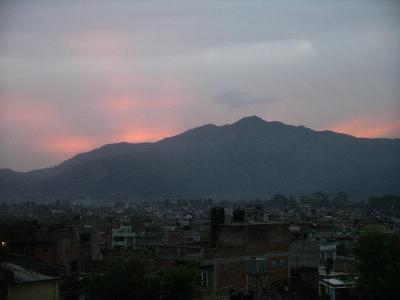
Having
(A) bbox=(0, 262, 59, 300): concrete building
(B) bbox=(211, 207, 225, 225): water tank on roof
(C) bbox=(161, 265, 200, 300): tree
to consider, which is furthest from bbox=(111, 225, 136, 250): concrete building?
(A) bbox=(0, 262, 59, 300): concrete building

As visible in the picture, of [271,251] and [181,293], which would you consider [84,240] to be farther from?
[181,293]

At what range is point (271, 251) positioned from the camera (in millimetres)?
28188

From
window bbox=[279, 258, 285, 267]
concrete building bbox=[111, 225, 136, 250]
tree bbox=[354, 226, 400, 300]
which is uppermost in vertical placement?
tree bbox=[354, 226, 400, 300]

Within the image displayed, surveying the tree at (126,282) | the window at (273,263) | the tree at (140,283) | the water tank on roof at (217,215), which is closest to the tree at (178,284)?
the tree at (140,283)

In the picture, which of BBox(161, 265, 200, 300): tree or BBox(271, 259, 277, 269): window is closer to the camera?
BBox(161, 265, 200, 300): tree

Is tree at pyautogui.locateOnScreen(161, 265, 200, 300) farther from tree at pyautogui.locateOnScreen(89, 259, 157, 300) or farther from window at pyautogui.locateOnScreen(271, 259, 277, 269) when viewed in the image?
window at pyautogui.locateOnScreen(271, 259, 277, 269)

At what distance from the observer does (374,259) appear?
843 inches

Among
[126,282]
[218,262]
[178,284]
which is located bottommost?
[178,284]

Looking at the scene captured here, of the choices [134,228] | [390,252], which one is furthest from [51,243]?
[134,228]

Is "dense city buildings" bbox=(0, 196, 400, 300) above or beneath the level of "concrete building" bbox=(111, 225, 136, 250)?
above

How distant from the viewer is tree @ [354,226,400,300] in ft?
66.6

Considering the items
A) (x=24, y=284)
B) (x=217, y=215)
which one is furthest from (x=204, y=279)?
(x=24, y=284)

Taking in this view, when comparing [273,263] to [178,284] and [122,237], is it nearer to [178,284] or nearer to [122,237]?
[178,284]

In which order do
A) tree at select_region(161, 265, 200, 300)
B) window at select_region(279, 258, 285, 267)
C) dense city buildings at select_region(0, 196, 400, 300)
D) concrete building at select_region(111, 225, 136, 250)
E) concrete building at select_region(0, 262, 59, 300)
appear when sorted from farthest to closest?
concrete building at select_region(111, 225, 136, 250) → window at select_region(279, 258, 285, 267) → dense city buildings at select_region(0, 196, 400, 300) → tree at select_region(161, 265, 200, 300) → concrete building at select_region(0, 262, 59, 300)
